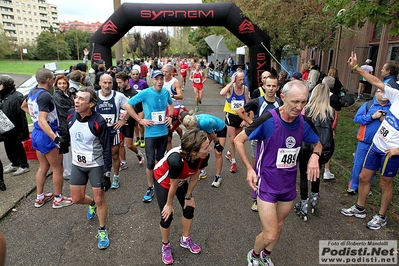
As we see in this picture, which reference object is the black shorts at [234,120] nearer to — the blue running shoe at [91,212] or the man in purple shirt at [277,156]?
the man in purple shirt at [277,156]

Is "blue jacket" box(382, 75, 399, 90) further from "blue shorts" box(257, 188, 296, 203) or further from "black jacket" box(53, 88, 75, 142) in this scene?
"black jacket" box(53, 88, 75, 142)

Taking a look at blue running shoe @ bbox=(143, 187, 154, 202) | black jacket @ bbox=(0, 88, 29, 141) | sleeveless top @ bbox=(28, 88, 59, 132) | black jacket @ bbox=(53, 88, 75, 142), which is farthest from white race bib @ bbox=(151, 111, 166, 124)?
black jacket @ bbox=(0, 88, 29, 141)

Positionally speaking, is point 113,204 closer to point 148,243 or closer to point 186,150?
point 148,243

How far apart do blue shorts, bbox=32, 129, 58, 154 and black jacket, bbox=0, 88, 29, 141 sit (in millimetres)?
1596

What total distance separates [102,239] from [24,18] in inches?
5149

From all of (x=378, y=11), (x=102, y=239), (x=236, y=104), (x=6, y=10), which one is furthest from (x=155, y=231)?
(x=6, y=10)

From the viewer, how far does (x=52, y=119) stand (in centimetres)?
416

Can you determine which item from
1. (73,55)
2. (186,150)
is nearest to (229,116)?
(186,150)

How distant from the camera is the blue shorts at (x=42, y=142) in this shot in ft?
12.9

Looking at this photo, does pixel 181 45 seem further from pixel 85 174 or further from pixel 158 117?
pixel 85 174

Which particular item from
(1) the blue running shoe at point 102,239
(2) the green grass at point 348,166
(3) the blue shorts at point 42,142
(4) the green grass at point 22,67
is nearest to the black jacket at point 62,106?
(3) the blue shorts at point 42,142

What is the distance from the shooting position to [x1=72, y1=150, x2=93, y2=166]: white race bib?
3230 millimetres

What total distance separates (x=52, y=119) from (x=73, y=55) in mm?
91059

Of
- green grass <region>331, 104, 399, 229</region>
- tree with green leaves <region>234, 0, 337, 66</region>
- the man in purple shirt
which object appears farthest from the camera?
tree with green leaves <region>234, 0, 337, 66</region>
